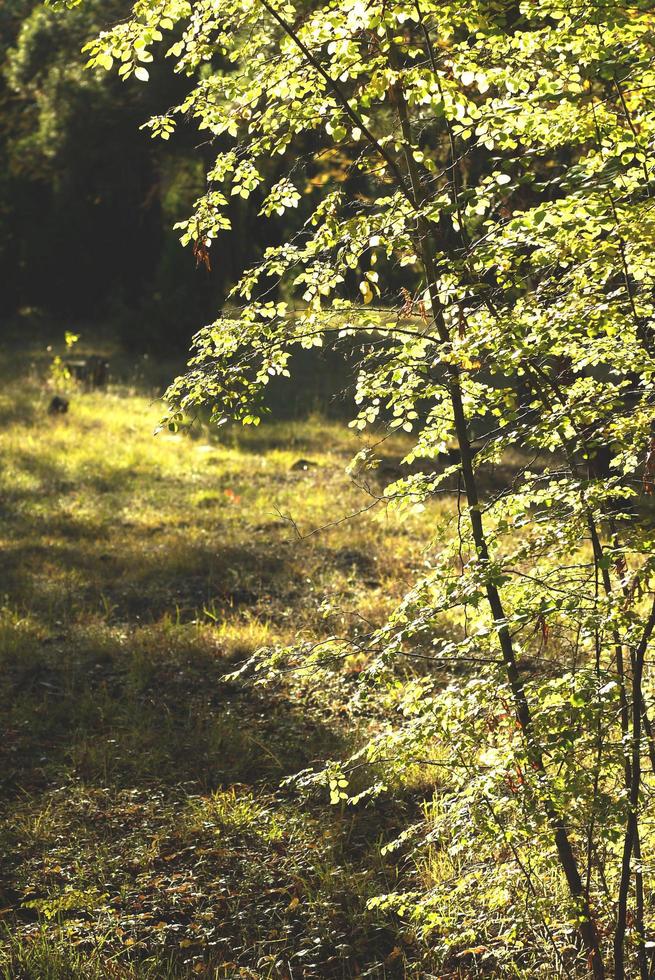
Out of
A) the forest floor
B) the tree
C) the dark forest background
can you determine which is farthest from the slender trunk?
the dark forest background

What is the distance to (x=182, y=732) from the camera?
5.54 m

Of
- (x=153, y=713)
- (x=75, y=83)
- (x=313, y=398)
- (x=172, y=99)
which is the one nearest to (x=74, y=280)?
(x=75, y=83)

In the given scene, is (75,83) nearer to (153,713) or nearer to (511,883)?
(153,713)

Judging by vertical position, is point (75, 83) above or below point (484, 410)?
above

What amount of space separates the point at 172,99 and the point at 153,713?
16.0 meters

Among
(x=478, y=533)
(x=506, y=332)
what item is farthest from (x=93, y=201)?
(x=506, y=332)

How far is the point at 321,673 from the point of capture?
10.5 ft

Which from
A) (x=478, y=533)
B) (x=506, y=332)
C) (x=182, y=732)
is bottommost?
(x=182, y=732)

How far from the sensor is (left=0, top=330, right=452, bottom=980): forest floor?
391 centimetres

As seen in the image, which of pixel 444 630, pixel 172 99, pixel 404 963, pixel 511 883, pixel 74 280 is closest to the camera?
pixel 511 883

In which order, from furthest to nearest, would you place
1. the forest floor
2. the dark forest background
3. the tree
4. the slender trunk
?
the dark forest background < the forest floor < the slender trunk < the tree

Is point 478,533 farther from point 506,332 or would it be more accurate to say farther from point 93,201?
point 93,201

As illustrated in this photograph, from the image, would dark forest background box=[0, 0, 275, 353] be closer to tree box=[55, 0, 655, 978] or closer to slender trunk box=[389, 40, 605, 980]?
tree box=[55, 0, 655, 978]

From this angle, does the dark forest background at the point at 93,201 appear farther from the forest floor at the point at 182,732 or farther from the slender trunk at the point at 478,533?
the slender trunk at the point at 478,533
